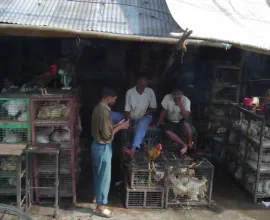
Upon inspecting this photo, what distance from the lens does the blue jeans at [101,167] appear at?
16.0 ft

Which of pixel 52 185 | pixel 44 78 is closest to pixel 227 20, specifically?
pixel 44 78

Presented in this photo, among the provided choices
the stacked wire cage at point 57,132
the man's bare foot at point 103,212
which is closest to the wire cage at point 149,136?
the stacked wire cage at point 57,132

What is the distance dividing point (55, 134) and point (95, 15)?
2.00 m

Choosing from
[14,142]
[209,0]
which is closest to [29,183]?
[14,142]

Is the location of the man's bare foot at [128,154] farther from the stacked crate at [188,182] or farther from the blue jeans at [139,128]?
the stacked crate at [188,182]

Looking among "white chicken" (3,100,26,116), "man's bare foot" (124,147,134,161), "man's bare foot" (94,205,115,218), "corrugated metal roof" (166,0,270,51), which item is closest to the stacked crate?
"man's bare foot" (124,147,134,161)

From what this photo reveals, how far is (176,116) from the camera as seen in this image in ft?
21.1

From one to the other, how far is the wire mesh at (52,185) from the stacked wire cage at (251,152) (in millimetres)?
3200

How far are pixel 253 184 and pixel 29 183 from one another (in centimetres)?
387

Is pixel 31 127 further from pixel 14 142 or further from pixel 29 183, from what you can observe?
pixel 29 183

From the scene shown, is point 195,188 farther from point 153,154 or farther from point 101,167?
point 101,167

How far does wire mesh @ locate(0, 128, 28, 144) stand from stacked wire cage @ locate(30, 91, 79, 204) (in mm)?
180

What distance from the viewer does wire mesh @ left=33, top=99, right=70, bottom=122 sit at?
4996 mm

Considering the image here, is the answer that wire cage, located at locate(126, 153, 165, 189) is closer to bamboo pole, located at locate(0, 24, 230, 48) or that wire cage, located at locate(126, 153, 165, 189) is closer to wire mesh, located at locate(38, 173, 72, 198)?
wire mesh, located at locate(38, 173, 72, 198)
